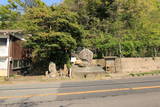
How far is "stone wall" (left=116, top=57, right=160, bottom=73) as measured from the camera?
15.3 m

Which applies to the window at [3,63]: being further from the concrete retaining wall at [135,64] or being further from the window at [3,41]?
the concrete retaining wall at [135,64]

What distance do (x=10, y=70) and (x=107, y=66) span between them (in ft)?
33.3

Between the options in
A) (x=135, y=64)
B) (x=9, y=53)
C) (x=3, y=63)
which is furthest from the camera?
(x=135, y=64)

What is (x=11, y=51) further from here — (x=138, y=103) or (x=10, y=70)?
(x=138, y=103)

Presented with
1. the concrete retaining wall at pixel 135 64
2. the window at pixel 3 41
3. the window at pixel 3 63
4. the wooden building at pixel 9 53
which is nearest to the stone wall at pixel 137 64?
the concrete retaining wall at pixel 135 64

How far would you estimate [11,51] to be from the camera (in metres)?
13.7

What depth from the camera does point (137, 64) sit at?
15758 mm

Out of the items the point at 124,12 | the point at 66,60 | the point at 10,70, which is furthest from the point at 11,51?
the point at 124,12

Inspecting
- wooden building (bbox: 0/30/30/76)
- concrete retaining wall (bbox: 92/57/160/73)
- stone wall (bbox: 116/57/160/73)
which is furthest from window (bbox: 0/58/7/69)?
stone wall (bbox: 116/57/160/73)

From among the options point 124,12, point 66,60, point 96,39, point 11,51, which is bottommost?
point 66,60

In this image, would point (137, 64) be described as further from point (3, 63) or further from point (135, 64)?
point (3, 63)

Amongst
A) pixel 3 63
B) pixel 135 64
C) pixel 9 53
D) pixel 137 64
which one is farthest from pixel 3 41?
pixel 137 64

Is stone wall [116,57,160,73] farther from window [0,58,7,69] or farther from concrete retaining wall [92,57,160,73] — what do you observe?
window [0,58,7,69]

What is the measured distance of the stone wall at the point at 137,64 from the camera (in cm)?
1532
